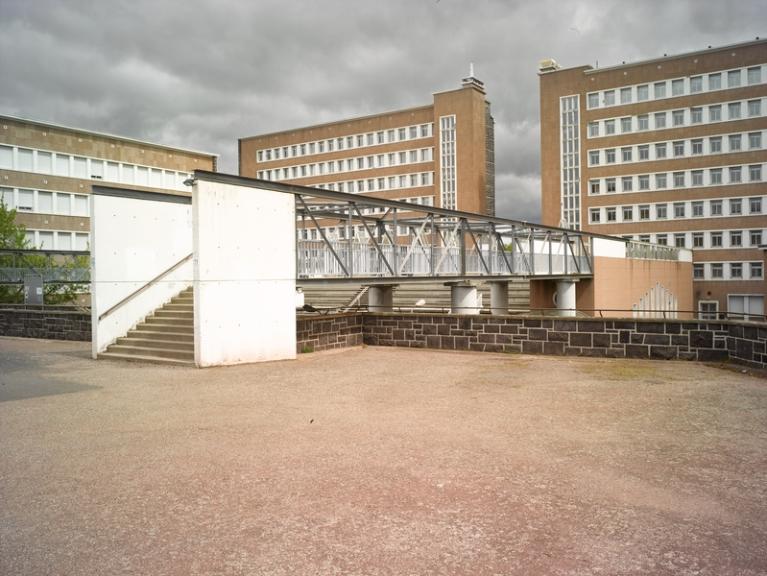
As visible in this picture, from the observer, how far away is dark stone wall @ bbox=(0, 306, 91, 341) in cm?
2094

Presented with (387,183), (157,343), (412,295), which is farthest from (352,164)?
(157,343)

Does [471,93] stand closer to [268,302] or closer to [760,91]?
[760,91]

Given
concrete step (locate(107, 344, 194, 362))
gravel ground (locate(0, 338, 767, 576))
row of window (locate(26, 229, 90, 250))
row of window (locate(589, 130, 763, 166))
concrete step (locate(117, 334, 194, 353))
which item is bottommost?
gravel ground (locate(0, 338, 767, 576))

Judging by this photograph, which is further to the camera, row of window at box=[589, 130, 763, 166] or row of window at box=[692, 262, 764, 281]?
row of window at box=[692, 262, 764, 281]

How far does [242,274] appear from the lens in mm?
14758

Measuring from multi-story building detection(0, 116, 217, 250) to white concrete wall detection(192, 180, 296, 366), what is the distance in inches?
1542

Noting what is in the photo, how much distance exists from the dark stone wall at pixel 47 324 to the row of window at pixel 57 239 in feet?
114

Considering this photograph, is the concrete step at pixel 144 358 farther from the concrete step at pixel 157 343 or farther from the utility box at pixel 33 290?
the utility box at pixel 33 290

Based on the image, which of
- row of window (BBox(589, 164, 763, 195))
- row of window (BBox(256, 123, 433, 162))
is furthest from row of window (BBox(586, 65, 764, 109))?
row of window (BBox(256, 123, 433, 162))

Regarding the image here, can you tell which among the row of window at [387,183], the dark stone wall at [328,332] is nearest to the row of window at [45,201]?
the row of window at [387,183]

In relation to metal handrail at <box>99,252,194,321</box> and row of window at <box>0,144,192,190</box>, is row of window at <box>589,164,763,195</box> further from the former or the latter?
metal handrail at <box>99,252,194,321</box>

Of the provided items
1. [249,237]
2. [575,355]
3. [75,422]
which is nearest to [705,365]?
[575,355]

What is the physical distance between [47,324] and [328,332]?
1099cm

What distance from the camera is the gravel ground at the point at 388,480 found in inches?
164
